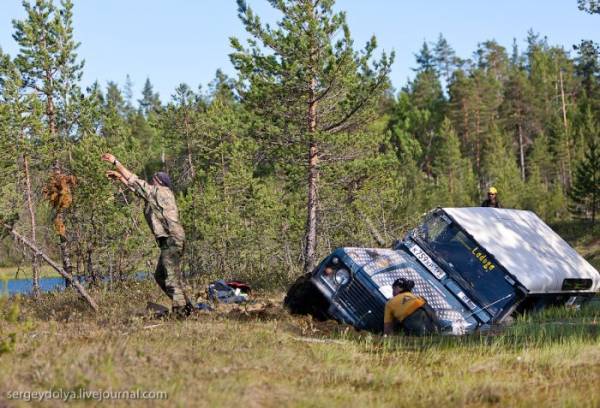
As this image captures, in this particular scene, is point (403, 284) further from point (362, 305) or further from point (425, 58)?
point (425, 58)

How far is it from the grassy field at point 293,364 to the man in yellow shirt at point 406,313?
0.32 metres

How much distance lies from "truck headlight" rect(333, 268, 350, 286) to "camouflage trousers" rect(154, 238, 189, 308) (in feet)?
7.15

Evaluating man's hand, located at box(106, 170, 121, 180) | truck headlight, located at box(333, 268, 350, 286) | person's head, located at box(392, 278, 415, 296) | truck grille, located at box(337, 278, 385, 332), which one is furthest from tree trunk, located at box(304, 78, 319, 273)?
man's hand, located at box(106, 170, 121, 180)

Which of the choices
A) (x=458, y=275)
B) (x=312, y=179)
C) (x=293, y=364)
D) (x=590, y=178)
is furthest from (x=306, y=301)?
(x=590, y=178)

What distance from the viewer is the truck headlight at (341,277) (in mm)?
10078

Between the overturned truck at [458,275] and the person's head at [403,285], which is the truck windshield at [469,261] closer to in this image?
the overturned truck at [458,275]

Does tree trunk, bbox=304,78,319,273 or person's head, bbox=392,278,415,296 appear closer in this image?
person's head, bbox=392,278,415,296

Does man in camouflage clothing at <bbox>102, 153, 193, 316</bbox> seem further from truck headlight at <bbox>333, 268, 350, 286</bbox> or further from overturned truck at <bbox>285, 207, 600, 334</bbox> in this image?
truck headlight at <bbox>333, 268, 350, 286</bbox>

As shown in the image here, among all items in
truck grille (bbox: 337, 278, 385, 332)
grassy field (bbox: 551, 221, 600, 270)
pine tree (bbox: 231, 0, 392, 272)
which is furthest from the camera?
grassy field (bbox: 551, 221, 600, 270)

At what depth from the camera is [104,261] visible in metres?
24.5

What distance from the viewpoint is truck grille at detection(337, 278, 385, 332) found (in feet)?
32.0

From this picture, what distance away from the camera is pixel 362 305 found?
9859 millimetres

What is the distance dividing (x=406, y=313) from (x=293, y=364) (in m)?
2.93

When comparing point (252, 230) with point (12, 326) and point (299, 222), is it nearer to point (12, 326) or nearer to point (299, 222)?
point (299, 222)
